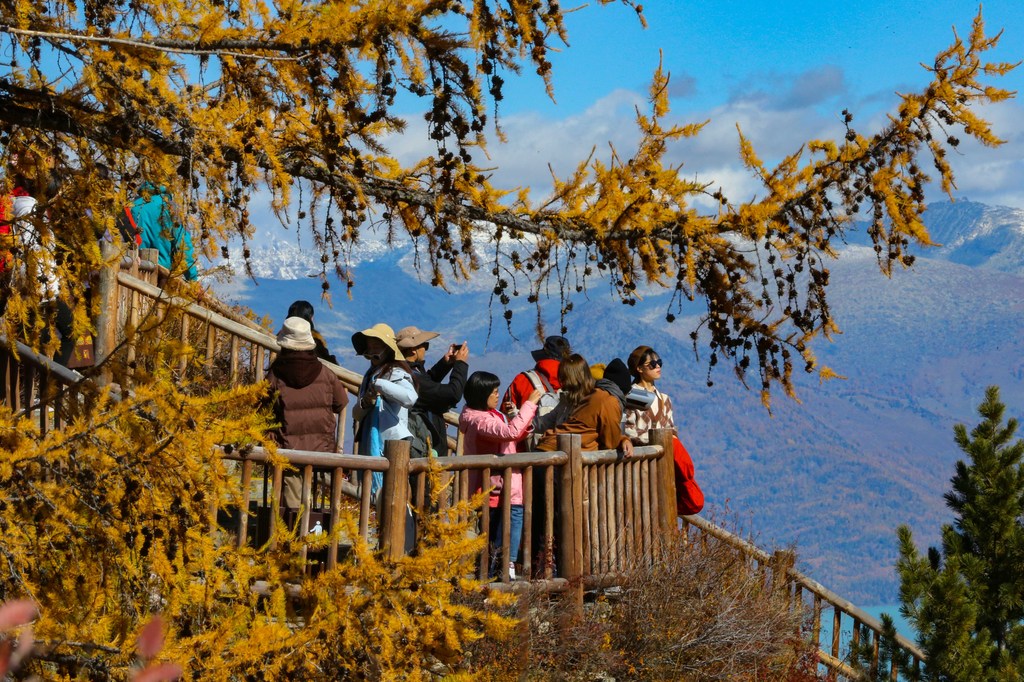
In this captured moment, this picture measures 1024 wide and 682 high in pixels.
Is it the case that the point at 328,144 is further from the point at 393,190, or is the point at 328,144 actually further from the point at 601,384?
the point at 601,384

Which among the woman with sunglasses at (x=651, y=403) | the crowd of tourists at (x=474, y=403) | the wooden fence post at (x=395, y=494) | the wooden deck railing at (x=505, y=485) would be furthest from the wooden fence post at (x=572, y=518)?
the wooden fence post at (x=395, y=494)

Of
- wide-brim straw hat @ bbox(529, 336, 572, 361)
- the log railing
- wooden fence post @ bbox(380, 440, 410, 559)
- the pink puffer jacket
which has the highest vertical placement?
wide-brim straw hat @ bbox(529, 336, 572, 361)

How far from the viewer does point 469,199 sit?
6414 mm

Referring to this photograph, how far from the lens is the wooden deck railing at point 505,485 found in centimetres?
609

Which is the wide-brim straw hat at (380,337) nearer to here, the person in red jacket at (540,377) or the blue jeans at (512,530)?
the person in red jacket at (540,377)

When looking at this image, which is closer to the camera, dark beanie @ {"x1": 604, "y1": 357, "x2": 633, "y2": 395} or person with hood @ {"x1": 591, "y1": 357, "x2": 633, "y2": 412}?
person with hood @ {"x1": 591, "y1": 357, "x2": 633, "y2": 412}

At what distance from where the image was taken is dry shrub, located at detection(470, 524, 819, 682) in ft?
24.8

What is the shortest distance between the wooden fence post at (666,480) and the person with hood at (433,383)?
1.41 metres

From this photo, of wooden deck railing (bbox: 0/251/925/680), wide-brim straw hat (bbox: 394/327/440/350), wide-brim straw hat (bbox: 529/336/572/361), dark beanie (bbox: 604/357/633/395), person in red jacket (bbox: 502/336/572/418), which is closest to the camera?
wooden deck railing (bbox: 0/251/925/680)

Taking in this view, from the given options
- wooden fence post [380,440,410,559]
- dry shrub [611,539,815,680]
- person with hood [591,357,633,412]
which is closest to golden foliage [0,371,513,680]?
wooden fence post [380,440,410,559]

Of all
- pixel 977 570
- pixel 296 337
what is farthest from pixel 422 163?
pixel 977 570

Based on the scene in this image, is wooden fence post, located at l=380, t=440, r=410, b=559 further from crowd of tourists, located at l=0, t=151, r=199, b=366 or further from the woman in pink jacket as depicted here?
crowd of tourists, located at l=0, t=151, r=199, b=366

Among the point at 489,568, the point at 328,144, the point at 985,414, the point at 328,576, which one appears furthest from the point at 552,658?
the point at 985,414

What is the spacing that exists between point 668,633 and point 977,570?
3.18 meters
